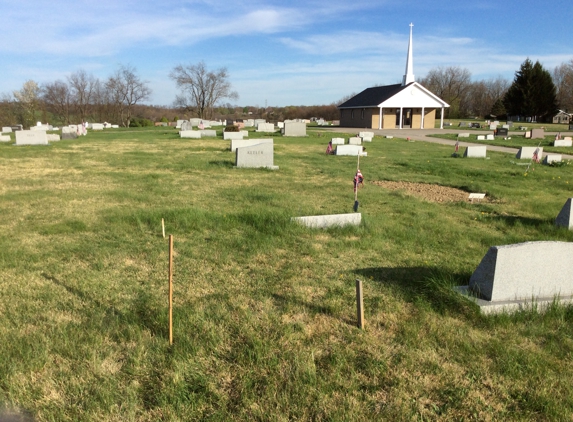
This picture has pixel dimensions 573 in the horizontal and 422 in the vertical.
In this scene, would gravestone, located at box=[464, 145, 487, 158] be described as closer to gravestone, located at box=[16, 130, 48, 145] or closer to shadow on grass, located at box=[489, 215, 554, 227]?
shadow on grass, located at box=[489, 215, 554, 227]

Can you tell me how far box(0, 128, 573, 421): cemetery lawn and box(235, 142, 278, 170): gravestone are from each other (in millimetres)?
5629

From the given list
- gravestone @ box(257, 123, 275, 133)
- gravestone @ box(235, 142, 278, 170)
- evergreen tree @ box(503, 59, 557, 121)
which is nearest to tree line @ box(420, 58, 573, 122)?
evergreen tree @ box(503, 59, 557, 121)

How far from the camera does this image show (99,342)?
3240 millimetres

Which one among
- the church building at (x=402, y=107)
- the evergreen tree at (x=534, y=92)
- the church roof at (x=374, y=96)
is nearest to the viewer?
the church building at (x=402, y=107)

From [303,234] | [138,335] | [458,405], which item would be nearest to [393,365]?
[458,405]

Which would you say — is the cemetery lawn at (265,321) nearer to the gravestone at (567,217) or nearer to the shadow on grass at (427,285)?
the shadow on grass at (427,285)

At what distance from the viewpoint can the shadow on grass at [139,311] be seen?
350 centimetres

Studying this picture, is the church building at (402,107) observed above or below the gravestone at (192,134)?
above

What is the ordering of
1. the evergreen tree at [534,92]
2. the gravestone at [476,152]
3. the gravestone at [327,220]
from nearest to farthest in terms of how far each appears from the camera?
1. the gravestone at [327,220]
2. the gravestone at [476,152]
3. the evergreen tree at [534,92]

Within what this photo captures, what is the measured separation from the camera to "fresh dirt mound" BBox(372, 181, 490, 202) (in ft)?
29.8

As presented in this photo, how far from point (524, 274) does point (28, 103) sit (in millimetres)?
58270

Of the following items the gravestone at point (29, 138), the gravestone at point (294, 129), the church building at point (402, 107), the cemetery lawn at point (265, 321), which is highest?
the church building at point (402, 107)

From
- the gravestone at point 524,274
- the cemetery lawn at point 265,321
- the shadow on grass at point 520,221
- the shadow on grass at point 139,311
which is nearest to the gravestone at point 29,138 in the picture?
the cemetery lawn at point 265,321

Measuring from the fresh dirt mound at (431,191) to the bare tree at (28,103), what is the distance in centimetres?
4868
